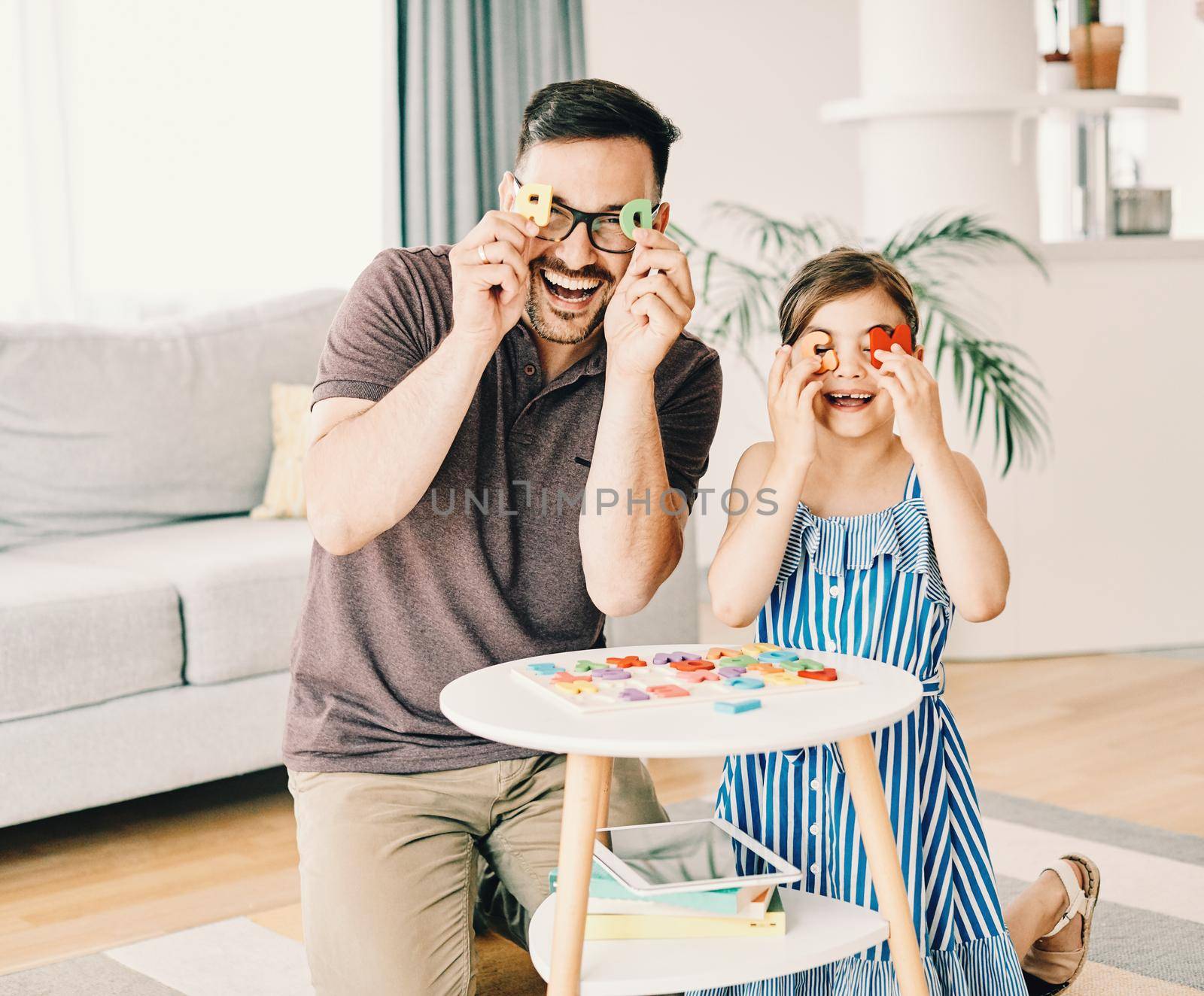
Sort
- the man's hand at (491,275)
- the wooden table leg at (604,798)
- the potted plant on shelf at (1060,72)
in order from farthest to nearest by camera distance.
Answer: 1. the potted plant on shelf at (1060,72)
2. the man's hand at (491,275)
3. the wooden table leg at (604,798)

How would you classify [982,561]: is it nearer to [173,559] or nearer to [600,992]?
[600,992]

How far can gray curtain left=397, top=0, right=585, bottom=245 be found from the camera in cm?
416

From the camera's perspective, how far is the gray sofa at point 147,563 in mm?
2354

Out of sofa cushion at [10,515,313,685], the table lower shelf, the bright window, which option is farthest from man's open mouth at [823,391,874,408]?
the bright window

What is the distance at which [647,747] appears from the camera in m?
1.15

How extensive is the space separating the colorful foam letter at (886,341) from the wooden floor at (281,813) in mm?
982

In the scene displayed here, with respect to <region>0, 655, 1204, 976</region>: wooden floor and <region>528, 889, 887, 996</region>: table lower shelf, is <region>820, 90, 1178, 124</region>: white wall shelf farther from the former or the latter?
<region>528, 889, 887, 996</region>: table lower shelf

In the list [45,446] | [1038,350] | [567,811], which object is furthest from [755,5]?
[567,811]

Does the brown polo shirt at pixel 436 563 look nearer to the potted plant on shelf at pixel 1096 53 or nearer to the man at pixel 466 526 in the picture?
the man at pixel 466 526

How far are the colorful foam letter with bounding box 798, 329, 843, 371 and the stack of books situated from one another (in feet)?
1.97

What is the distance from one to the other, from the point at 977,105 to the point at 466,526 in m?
2.46

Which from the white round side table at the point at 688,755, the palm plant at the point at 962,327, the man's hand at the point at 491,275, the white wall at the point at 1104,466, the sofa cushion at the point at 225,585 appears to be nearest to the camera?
the white round side table at the point at 688,755

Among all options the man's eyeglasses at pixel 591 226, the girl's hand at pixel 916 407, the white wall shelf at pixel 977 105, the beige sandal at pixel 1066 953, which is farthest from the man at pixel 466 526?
the white wall shelf at pixel 977 105

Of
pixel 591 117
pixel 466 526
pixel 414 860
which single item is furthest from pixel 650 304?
pixel 414 860
